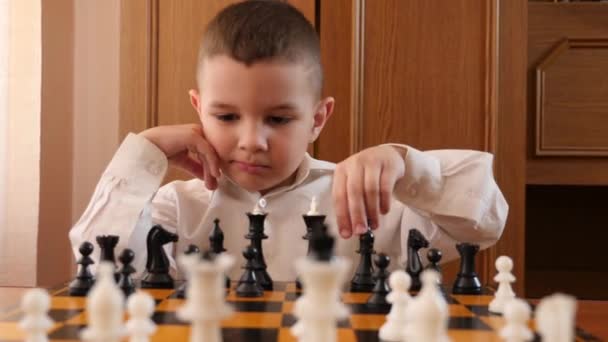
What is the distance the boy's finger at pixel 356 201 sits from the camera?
1.08 metres

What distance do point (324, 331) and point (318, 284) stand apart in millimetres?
43

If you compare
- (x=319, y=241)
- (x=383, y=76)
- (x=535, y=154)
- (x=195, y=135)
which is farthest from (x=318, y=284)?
(x=535, y=154)

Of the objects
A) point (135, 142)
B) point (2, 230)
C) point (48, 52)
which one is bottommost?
point (2, 230)

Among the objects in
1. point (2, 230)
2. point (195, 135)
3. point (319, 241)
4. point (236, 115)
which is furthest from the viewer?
point (2, 230)

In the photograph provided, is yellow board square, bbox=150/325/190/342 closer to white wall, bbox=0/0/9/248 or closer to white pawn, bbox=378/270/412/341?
white pawn, bbox=378/270/412/341

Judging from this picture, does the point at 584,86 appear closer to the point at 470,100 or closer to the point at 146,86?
the point at 470,100

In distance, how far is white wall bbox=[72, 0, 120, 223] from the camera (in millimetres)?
2623

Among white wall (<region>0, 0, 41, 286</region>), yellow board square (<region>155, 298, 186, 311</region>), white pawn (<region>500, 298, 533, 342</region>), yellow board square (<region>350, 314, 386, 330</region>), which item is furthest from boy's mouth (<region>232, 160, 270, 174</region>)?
white wall (<region>0, 0, 41, 286</region>)

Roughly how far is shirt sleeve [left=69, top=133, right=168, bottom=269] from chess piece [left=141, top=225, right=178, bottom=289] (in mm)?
291

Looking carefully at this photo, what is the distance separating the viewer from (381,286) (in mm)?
897

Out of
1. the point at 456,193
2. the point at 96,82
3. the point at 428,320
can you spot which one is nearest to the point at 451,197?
the point at 456,193

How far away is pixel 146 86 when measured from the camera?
208 centimetres

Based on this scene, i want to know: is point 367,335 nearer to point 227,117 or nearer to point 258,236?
point 258,236

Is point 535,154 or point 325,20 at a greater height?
point 325,20
